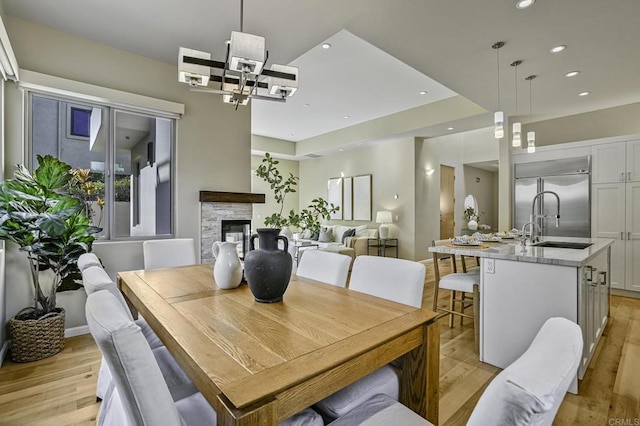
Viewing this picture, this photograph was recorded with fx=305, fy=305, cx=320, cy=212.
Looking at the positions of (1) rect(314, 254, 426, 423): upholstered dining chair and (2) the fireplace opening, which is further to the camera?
(2) the fireplace opening

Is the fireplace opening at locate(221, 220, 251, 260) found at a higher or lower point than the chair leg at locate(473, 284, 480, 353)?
higher

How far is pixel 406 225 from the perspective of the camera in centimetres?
674

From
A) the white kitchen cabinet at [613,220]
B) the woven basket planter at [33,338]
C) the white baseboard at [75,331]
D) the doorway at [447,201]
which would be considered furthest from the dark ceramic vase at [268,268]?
the doorway at [447,201]

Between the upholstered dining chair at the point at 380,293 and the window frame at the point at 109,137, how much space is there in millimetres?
2570

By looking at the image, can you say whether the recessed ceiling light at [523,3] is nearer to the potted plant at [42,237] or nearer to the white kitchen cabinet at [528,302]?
the white kitchen cabinet at [528,302]

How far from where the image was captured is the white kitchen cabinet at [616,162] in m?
4.21

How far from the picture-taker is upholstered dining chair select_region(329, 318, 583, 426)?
0.51 meters

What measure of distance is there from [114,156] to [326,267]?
8.59 feet

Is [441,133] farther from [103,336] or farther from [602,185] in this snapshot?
[103,336]

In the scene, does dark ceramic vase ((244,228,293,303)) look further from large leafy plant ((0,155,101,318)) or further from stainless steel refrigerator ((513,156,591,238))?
stainless steel refrigerator ((513,156,591,238))

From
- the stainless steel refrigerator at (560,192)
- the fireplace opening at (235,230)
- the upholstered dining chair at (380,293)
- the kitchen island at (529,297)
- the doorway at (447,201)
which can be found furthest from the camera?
the doorway at (447,201)

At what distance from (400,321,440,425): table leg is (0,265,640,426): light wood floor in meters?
0.58

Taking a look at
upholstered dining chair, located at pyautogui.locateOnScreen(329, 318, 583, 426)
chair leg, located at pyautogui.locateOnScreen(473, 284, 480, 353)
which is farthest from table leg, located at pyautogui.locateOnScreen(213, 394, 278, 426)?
chair leg, located at pyautogui.locateOnScreen(473, 284, 480, 353)

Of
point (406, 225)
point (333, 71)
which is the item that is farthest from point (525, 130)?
point (333, 71)
